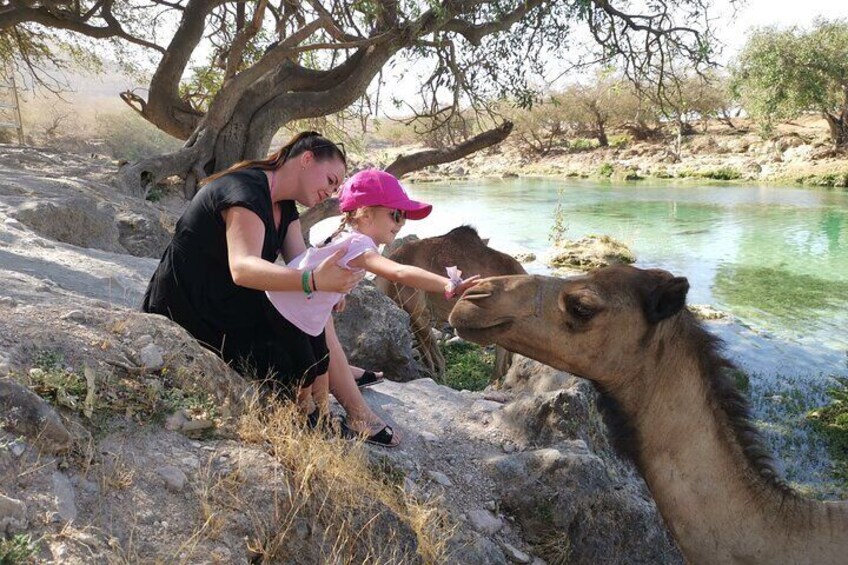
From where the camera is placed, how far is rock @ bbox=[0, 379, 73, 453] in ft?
6.79

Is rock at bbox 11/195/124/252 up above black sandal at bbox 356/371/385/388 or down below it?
above

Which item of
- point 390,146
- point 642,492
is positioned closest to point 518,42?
point 642,492

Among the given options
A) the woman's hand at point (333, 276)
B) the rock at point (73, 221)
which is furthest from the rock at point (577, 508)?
the rock at point (73, 221)

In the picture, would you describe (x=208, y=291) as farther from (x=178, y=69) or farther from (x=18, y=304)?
(x=178, y=69)

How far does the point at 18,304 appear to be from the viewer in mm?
2979

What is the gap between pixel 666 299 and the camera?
2.88 m

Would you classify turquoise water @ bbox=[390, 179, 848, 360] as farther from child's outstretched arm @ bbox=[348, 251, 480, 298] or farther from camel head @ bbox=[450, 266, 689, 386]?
child's outstretched arm @ bbox=[348, 251, 480, 298]

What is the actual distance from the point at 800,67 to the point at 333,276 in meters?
36.4

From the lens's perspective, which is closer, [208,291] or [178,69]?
[208,291]

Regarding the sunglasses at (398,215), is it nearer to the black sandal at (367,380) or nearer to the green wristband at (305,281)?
the green wristband at (305,281)

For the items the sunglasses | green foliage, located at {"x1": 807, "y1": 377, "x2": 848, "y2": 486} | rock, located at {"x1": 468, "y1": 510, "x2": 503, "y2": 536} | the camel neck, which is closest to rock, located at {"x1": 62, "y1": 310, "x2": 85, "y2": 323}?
the sunglasses

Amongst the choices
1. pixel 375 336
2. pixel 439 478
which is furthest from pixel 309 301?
pixel 375 336

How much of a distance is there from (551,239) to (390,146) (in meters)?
36.3

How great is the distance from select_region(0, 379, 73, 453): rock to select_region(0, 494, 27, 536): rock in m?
0.30
